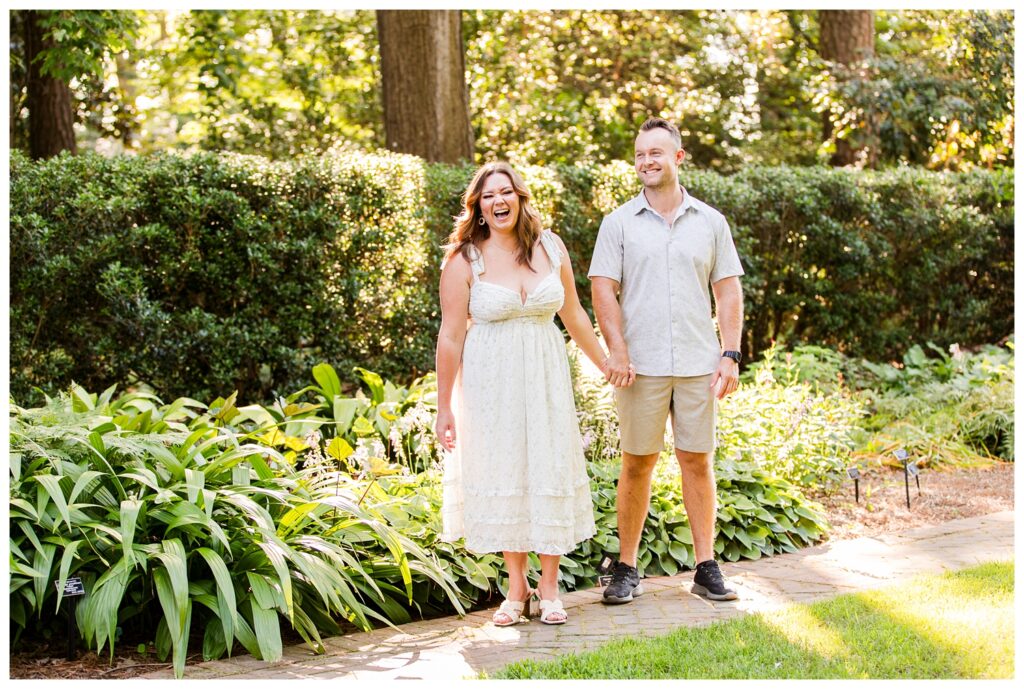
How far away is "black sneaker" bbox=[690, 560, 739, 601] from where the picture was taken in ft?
14.6

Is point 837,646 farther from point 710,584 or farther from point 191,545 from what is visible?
point 191,545

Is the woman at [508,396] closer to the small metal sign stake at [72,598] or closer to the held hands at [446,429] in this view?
the held hands at [446,429]

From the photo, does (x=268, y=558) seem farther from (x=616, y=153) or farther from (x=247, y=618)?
(x=616, y=153)

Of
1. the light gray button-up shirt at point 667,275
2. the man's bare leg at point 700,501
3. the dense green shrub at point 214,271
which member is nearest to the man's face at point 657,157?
the light gray button-up shirt at point 667,275

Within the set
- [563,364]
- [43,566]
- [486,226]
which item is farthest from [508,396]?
[43,566]

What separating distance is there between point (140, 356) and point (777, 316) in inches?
224

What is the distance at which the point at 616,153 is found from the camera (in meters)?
14.1

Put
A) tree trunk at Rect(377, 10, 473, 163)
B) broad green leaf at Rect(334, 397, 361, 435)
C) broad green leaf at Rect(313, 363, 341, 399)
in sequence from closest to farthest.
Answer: broad green leaf at Rect(334, 397, 361, 435) → broad green leaf at Rect(313, 363, 341, 399) → tree trunk at Rect(377, 10, 473, 163)

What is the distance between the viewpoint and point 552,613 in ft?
13.6

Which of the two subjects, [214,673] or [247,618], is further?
[247,618]

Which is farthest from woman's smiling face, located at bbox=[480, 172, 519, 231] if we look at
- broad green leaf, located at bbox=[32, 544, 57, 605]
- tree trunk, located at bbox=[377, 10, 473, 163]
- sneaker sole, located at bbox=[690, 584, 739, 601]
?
tree trunk, located at bbox=[377, 10, 473, 163]

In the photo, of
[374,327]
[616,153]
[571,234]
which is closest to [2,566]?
[374,327]

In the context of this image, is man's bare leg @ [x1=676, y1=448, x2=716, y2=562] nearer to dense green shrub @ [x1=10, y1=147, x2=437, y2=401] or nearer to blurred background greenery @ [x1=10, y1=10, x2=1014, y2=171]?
dense green shrub @ [x1=10, y1=147, x2=437, y2=401]

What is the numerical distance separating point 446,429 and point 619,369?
0.78 meters
